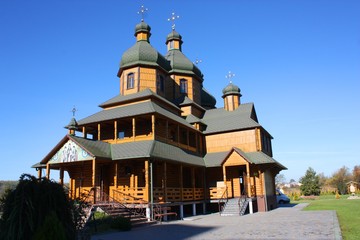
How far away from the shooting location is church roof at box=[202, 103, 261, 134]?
2753cm

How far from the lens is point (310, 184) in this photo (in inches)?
2389

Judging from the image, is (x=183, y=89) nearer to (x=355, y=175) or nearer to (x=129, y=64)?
(x=129, y=64)

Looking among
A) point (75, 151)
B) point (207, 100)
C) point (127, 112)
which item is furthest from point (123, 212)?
point (207, 100)

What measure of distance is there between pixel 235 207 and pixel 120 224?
10590 mm

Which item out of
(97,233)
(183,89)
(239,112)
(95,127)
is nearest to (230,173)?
A: (239,112)

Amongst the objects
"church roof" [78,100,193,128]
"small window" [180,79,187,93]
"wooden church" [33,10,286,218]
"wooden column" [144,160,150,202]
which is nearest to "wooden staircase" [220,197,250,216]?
"wooden church" [33,10,286,218]

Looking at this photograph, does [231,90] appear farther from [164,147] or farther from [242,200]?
[164,147]

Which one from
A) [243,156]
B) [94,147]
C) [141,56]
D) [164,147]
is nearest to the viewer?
[94,147]

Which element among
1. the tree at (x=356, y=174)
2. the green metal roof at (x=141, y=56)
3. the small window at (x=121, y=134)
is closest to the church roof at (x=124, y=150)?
the small window at (x=121, y=134)

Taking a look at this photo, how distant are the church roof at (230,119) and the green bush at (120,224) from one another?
47.6ft

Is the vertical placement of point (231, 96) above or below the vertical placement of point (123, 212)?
above

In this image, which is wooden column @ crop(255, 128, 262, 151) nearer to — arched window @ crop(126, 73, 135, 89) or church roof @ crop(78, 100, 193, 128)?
church roof @ crop(78, 100, 193, 128)

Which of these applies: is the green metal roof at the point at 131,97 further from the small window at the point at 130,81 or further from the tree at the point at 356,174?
the tree at the point at 356,174

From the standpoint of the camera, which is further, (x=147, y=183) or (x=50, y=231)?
(x=147, y=183)
